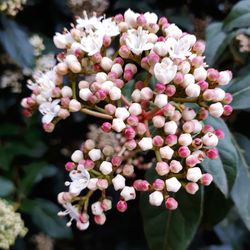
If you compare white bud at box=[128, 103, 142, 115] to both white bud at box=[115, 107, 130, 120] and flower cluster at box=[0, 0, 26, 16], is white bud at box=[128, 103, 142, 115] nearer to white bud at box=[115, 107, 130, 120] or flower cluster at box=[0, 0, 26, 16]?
white bud at box=[115, 107, 130, 120]

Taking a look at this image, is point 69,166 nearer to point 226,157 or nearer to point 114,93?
point 114,93

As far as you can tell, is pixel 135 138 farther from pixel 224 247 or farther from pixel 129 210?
pixel 224 247

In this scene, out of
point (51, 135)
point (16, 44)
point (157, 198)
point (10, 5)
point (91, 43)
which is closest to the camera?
point (157, 198)

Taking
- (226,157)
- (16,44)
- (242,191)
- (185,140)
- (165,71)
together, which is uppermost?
(16,44)

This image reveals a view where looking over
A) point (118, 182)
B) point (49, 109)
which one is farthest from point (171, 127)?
point (49, 109)

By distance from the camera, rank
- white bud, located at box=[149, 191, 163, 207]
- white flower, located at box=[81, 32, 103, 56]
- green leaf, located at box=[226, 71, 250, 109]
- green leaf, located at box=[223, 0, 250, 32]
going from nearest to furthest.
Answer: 1. white bud, located at box=[149, 191, 163, 207]
2. white flower, located at box=[81, 32, 103, 56]
3. green leaf, located at box=[226, 71, 250, 109]
4. green leaf, located at box=[223, 0, 250, 32]

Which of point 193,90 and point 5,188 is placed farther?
point 5,188

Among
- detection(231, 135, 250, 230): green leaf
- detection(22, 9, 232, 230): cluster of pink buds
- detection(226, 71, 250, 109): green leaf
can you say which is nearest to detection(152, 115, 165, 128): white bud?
detection(22, 9, 232, 230): cluster of pink buds

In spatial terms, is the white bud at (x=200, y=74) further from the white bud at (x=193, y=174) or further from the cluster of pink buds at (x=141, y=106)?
the white bud at (x=193, y=174)
